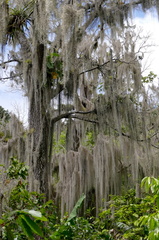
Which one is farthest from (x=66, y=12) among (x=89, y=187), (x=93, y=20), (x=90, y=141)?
(x=90, y=141)

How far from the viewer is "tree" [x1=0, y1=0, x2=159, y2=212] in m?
5.71

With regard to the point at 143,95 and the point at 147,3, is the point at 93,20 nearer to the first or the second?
the point at 147,3

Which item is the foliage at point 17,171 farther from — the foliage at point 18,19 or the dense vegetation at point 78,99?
the foliage at point 18,19

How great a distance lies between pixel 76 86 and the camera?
6.52 metres

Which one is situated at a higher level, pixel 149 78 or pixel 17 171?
pixel 149 78

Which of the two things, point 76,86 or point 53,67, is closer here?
point 53,67

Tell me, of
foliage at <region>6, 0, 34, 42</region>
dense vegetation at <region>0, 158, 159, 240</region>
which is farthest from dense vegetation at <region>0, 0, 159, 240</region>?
dense vegetation at <region>0, 158, 159, 240</region>

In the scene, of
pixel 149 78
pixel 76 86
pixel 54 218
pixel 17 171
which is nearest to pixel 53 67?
pixel 76 86

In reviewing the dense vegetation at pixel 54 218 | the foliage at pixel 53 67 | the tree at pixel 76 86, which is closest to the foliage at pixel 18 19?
the tree at pixel 76 86

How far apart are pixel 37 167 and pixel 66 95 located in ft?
5.35

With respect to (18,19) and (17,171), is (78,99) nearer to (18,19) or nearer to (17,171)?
(18,19)

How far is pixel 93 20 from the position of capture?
280 inches

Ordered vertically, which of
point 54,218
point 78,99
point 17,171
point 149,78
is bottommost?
point 54,218

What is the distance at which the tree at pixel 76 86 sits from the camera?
571cm
